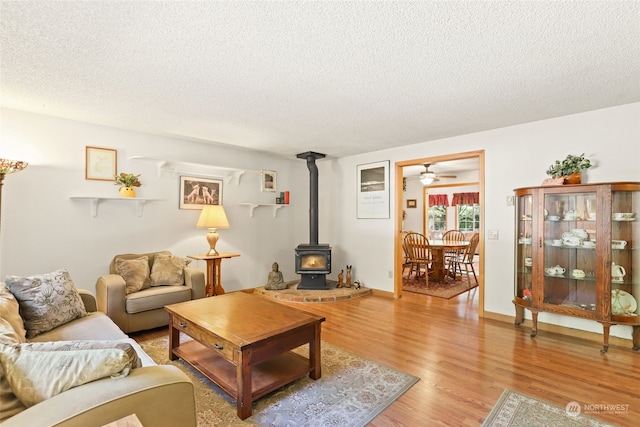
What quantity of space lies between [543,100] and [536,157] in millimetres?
839

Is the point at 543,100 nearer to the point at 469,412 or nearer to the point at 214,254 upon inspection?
the point at 469,412

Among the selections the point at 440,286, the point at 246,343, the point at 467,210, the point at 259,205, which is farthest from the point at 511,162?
the point at 467,210

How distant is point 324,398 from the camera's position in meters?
2.06

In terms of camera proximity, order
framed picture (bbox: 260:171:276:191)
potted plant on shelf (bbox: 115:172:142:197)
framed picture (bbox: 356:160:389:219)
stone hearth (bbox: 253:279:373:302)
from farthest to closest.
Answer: framed picture (bbox: 260:171:276:191) < framed picture (bbox: 356:160:389:219) < stone hearth (bbox: 253:279:373:302) < potted plant on shelf (bbox: 115:172:142:197)

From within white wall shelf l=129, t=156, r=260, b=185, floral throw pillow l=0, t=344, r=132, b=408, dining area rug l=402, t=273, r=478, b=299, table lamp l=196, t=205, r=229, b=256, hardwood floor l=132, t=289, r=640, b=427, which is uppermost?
white wall shelf l=129, t=156, r=260, b=185

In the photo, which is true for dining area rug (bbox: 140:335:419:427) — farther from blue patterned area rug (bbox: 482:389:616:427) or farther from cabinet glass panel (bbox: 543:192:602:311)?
cabinet glass panel (bbox: 543:192:602:311)

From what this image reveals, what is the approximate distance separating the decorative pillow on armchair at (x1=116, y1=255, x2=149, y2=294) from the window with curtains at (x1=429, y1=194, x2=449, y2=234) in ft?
25.0

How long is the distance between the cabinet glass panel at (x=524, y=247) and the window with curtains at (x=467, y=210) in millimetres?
5276

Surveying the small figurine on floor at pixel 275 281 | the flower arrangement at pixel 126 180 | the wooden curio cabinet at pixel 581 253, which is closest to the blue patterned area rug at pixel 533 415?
the wooden curio cabinet at pixel 581 253

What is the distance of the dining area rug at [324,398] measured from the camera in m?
1.85

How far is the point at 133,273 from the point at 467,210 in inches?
322

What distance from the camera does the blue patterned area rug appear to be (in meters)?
1.81

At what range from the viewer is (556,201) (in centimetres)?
313

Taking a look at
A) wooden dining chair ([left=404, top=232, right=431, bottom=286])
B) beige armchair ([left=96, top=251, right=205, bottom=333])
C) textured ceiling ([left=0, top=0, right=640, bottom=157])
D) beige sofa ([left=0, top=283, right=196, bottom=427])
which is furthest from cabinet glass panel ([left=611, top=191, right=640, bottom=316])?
beige armchair ([left=96, top=251, right=205, bottom=333])
